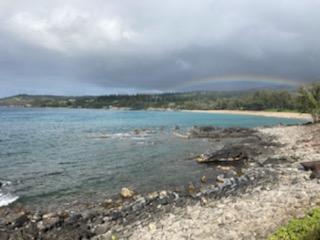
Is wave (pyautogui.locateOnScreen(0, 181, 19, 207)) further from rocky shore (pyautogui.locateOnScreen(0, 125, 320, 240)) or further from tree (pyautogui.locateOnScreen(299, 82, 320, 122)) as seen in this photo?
tree (pyautogui.locateOnScreen(299, 82, 320, 122))

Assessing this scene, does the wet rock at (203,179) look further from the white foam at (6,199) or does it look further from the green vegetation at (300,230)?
the green vegetation at (300,230)

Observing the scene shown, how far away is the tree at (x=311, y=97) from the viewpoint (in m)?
67.4

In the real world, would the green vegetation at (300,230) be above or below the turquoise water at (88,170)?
above

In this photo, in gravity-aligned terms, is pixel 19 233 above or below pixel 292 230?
below

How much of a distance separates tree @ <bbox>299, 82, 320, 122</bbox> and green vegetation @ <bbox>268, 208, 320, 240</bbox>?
61.1m

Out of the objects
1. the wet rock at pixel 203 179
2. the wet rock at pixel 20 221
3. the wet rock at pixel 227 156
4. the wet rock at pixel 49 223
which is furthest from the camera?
the wet rock at pixel 227 156

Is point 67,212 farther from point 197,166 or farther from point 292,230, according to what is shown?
point 197,166

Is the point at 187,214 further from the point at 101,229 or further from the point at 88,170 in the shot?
the point at 88,170

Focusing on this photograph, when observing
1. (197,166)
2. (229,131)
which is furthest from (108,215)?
(229,131)

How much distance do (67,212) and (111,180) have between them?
792cm

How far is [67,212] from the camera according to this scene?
17766mm

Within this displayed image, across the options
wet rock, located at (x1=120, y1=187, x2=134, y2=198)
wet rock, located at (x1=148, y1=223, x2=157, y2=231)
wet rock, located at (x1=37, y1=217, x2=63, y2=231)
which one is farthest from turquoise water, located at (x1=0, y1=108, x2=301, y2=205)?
wet rock, located at (x1=148, y1=223, x2=157, y2=231)

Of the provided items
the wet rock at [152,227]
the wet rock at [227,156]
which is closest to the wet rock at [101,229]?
the wet rock at [152,227]

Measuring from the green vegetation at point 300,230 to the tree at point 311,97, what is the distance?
2406 inches
